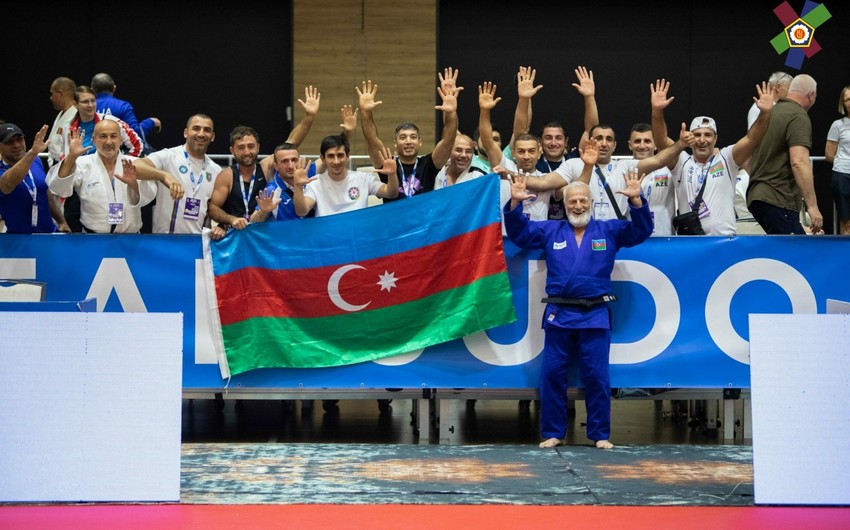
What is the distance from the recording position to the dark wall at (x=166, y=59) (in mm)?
16641

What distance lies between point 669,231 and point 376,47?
8840mm

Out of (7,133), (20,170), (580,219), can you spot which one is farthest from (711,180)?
(7,133)

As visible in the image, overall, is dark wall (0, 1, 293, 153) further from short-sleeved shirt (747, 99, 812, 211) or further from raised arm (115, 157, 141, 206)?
short-sleeved shirt (747, 99, 812, 211)

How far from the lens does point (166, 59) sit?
55.0 feet

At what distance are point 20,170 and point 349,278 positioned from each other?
2.68 meters

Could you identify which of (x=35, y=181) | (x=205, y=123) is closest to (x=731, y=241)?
(x=205, y=123)

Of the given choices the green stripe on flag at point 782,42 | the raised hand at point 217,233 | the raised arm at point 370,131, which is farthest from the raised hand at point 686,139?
the green stripe on flag at point 782,42

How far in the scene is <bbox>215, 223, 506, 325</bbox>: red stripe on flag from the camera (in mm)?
7848

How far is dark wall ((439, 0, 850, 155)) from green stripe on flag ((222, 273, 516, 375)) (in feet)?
30.7

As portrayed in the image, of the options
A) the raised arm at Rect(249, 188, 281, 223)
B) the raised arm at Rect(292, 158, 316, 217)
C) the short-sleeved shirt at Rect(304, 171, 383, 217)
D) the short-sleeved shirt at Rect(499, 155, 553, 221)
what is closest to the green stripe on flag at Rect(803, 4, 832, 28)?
the short-sleeved shirt at Rect(499, 155, 553, 221)

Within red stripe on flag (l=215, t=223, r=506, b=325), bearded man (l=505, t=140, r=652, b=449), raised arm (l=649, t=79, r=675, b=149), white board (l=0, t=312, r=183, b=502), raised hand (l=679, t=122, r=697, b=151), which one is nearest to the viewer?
white board (l=0, t=312, r=183, b=502)

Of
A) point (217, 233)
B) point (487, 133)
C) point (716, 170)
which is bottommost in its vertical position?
point (217, 233)

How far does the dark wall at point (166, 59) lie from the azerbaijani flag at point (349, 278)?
902 cm

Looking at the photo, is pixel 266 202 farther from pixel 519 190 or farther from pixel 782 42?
pixel 782 42
